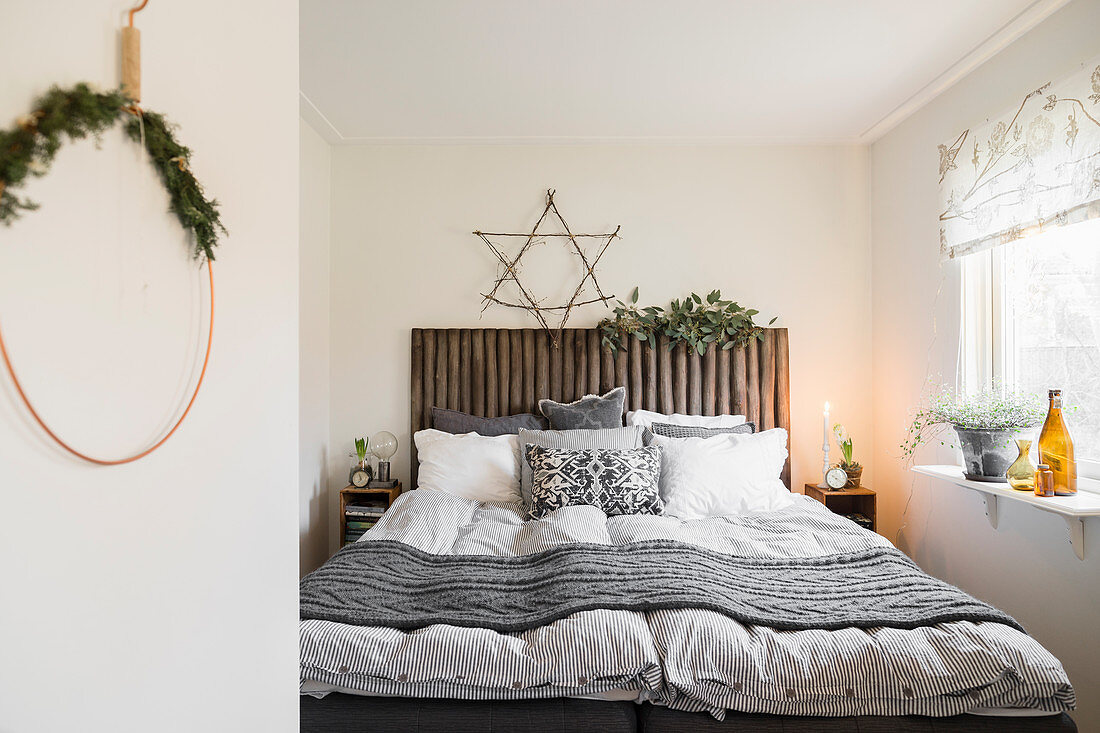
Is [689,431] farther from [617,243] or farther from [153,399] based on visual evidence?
[153,399]

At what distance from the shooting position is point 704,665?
68.7 inches

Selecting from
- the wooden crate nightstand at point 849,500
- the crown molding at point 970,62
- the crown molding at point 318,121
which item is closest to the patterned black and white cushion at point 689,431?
the wooden crate nightstand at point 849,500

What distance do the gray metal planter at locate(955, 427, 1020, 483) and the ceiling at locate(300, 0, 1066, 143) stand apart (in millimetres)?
1596

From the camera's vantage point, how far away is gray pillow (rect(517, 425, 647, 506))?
3.45 meters

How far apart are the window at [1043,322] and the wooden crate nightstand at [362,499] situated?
2.96 metres

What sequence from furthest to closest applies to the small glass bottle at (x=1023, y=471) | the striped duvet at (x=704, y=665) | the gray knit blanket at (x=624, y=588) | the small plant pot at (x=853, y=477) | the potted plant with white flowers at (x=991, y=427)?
the small plant pot at (x=853, y=477)
the potted plant with white flowers at (x=991, y=427)
the small glass bottle at (x=1023, y=471)
the gray knit blanket at (x=624, y=588)
the striped duvet at (x=704, y=665)

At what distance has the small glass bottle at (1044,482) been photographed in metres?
2.29

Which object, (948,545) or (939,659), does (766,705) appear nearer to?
(939,659)

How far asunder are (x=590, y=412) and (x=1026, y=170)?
2221mm

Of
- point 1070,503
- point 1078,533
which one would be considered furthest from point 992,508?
point 1070,503

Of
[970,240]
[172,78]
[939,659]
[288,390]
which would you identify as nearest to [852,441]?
[970,240]

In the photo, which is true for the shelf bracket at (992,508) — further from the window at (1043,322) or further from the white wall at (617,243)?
the white wall at (617,243)

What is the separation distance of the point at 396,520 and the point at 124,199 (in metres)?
2.28

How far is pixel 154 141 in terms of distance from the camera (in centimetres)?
84
